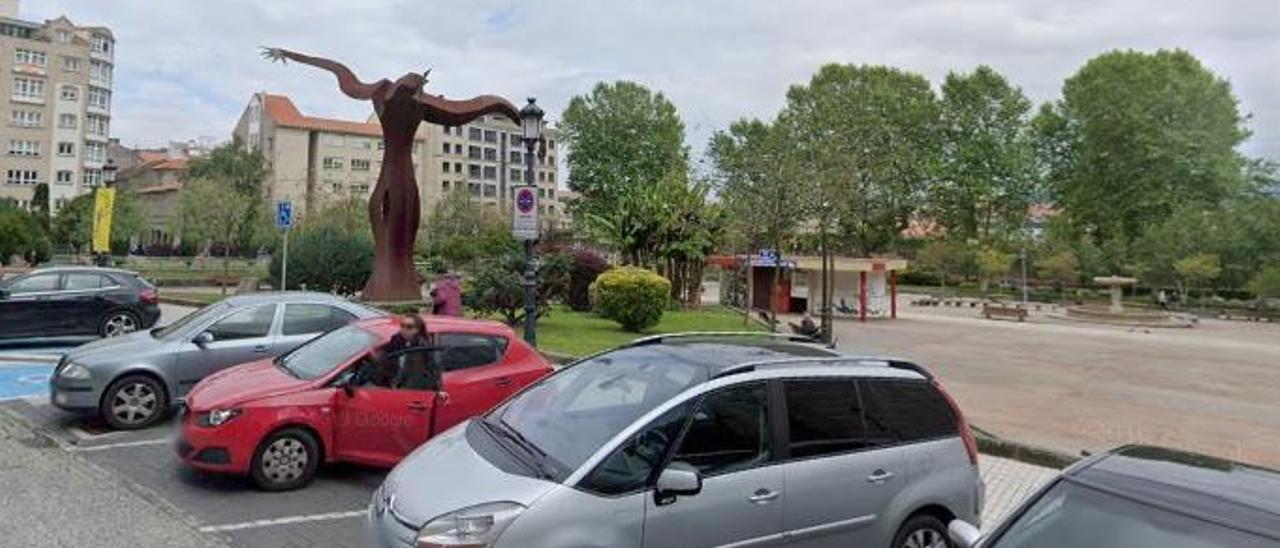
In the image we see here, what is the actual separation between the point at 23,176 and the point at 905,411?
9407cm

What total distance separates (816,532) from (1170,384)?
15.3 metres

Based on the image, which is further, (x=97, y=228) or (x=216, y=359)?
(x=97, y=228)

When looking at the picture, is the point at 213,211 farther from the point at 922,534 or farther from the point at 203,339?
the point at 922,534

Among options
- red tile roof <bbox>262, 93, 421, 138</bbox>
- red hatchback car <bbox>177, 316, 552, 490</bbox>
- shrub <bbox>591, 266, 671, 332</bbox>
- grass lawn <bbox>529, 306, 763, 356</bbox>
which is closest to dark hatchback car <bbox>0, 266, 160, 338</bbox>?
grass lawn <bbox>529, 306, 763, 356</bbox>

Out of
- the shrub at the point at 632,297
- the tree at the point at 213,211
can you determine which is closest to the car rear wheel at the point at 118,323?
the shrub at the point at 632,297

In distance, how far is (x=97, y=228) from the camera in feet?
87.0

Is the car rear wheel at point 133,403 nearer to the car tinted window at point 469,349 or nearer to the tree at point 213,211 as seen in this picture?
the car tinted window at point 469,349

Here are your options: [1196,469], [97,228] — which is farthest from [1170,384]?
[97,228]

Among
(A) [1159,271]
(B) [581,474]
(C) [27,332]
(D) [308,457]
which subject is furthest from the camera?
(A) [1159,271]

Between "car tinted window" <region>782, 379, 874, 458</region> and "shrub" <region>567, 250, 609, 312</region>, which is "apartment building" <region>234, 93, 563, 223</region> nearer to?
"shrub" <region>567, 250, 609, 312</region>

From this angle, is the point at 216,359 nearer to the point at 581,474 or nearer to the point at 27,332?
the point at 581,474

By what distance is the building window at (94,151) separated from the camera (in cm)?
8412

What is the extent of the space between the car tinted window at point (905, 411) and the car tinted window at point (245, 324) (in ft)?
25.0

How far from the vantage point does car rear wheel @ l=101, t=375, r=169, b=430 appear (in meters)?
9.43
